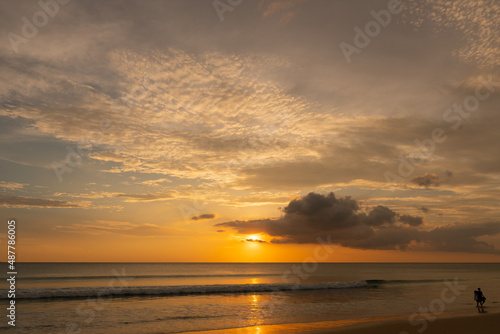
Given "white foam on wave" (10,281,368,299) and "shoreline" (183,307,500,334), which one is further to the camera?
"white foam on wave" (10,281,368,299)

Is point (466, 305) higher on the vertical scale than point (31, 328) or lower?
lower

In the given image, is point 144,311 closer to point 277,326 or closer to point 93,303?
point 93,303

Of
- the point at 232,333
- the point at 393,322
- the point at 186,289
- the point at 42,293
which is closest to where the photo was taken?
the point at 232,333

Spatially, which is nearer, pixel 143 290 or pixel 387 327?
pixel 387 327

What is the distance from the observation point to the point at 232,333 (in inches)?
779

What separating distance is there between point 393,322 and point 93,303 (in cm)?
2814

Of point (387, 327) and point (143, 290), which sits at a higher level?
point (387, 327)

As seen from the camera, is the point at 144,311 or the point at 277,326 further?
the point at 144,311

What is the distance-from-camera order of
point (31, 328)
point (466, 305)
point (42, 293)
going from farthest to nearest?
point (42, 293), point (466, 305), point (31, 328)

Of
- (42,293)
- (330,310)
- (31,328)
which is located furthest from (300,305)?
(42,293)

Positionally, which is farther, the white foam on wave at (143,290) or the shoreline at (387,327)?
the white foam on wave at (143,290)

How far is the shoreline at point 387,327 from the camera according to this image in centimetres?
1992

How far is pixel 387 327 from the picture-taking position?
2109cm

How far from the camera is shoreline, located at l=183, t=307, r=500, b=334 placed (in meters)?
19.9
